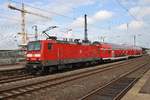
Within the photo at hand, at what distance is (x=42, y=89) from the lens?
15500 millimetres

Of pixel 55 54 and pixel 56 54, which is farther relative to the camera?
pixel 56 54

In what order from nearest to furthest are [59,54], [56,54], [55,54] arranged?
[55,54] → [56,54] → [59,54]

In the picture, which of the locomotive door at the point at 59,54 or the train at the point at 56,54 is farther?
the locomotive door at the point at 59,54

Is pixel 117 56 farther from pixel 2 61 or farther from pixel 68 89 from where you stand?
pixel 68 89

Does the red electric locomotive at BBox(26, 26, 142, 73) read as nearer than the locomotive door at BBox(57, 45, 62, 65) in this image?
Yes

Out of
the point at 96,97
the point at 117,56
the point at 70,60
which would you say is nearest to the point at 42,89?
the point at 96,97

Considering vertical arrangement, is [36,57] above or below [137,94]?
above

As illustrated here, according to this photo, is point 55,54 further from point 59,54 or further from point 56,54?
point 59,54

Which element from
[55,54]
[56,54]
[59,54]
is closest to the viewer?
[55,54]

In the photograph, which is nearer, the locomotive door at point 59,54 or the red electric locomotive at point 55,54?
the red electric locomotive at point 55,54

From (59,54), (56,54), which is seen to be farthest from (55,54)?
(59,54)

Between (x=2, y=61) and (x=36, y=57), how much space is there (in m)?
15.8

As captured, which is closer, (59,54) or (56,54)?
(56,54)

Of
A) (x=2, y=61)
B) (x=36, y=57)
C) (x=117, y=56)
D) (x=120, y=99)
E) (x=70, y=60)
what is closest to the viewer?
(x=120, y=99)
